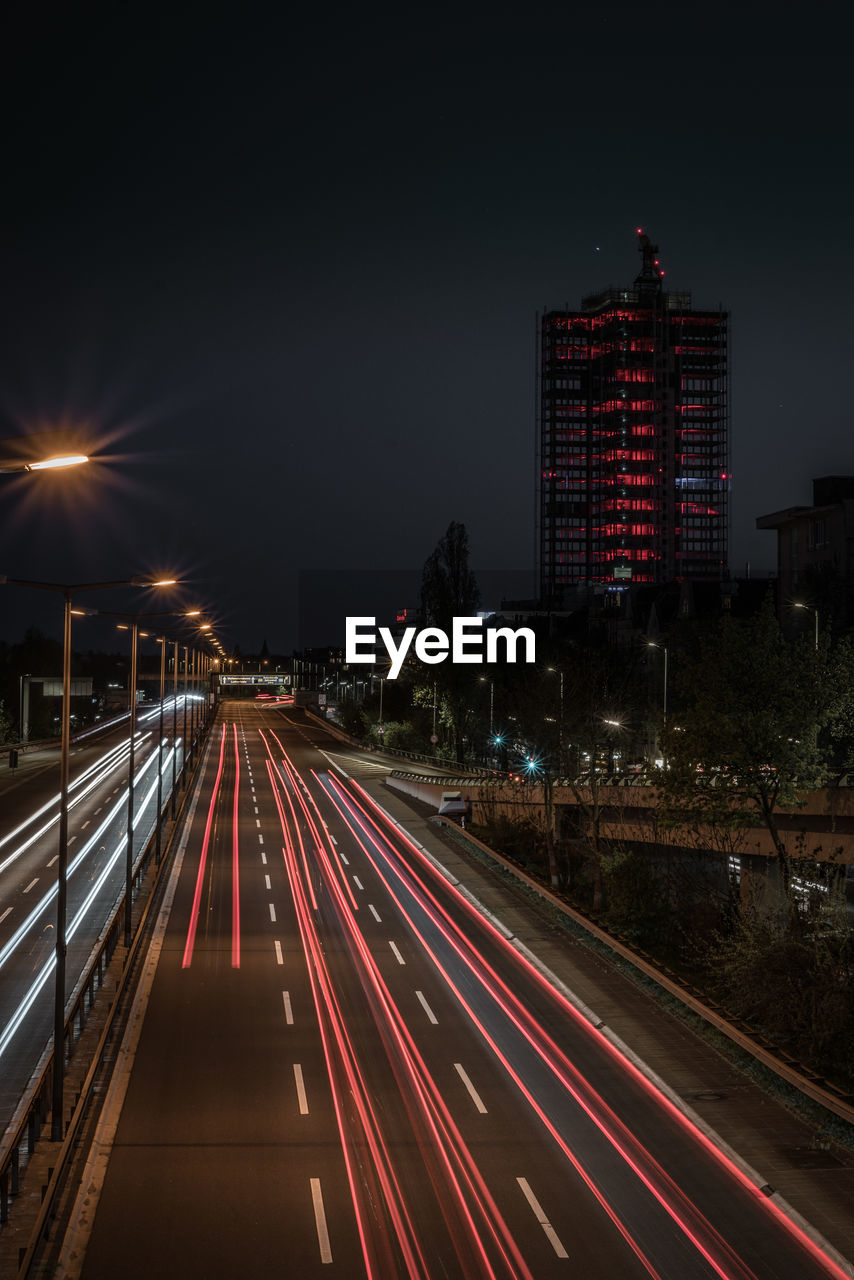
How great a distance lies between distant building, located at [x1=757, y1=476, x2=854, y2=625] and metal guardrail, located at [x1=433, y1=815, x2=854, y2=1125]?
102 ft

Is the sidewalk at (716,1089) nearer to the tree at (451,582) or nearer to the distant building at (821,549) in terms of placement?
the distant building at (821,549)

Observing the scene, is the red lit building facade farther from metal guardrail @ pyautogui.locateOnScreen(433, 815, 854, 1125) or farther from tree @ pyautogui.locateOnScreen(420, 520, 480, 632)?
metal guardrail @ pyautogui.locateOnScreen(433, 815, 854, 1125)

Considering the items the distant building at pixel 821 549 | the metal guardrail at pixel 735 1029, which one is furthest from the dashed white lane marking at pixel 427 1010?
the distant building at pixel 821 549

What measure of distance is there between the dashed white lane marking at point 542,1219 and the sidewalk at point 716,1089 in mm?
3113

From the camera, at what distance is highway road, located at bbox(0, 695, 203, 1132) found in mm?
22438

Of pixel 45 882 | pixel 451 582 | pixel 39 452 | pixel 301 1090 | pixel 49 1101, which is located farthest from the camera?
pixel 451 582

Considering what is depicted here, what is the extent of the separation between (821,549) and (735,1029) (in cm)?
4866

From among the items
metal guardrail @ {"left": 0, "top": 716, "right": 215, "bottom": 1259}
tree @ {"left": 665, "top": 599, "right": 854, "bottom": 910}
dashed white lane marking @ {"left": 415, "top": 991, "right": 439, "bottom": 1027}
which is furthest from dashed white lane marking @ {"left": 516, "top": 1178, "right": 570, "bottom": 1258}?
tree @ {"left": 665, "top": 599, "right": 854, "bottom": 910}

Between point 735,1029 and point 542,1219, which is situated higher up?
point 735,1029

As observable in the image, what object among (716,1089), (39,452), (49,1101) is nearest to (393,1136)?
(49,1101)

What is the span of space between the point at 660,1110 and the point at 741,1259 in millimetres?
4785

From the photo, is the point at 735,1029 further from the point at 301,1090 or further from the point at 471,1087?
the point at 301,1090

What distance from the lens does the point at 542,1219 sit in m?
13.7

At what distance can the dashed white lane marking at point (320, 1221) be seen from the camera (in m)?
12.8
